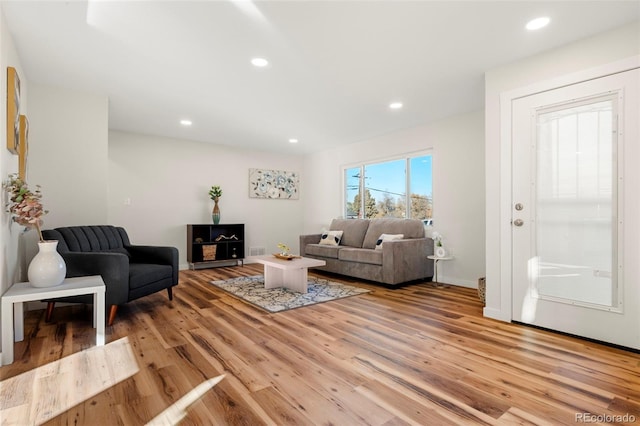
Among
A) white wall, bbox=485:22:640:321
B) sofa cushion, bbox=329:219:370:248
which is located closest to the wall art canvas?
Answer: sofa cushion, bbox=329:219:370:248

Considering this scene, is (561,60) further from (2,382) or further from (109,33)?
(2,382)

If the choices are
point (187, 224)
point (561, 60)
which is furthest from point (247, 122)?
point (561, 60)

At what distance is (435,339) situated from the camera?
8.21 feet

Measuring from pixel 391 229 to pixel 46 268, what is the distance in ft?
13.4

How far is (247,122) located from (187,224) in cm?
229

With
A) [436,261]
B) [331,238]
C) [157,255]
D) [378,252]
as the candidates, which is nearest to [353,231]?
[331,238]

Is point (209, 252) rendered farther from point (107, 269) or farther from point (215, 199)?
point (107, 269)

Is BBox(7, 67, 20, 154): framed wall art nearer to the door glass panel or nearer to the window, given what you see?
the door glass panel

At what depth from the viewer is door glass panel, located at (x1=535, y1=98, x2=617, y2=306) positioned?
244 cm

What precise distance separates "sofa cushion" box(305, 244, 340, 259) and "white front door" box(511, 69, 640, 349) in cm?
266

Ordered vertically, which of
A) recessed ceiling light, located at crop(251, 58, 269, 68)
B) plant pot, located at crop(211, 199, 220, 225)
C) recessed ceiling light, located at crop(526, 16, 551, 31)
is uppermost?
recessed ceiling light, located at crop(526, 16, 551, 31)

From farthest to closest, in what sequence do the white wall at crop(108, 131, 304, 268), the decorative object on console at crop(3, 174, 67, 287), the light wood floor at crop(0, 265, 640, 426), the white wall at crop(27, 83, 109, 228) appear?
the white wall at crop(108, 131, 304, 268), the white wall at crop(27, 83, 109, 228), the decorative object on console at crop(3, 174, 67, 287), the light wood floor at crop(0, 265, 640, 426)

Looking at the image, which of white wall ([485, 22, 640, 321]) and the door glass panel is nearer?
the door glass panel

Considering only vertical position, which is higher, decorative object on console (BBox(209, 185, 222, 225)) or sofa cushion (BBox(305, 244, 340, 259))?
decorative object on console (BBox(209, 185, 222, 225))
